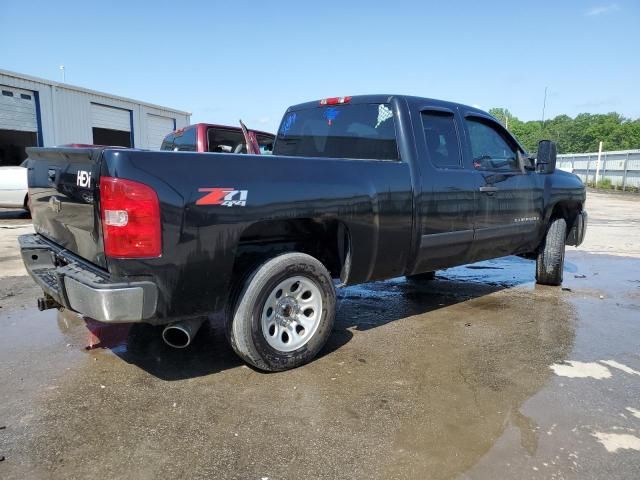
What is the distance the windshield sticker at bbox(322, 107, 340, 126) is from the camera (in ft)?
15.0

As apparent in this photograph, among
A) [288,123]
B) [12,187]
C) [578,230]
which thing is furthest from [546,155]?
[12,187]

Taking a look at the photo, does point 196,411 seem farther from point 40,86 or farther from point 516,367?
point 40,86

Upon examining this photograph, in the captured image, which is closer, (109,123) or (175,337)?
(175,337)

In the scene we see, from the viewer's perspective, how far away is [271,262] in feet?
10.7

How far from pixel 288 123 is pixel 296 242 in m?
1.88

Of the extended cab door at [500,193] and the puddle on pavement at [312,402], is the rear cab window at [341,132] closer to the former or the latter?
the extended cab door at [500,193]

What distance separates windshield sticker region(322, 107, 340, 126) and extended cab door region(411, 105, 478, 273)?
81 cm

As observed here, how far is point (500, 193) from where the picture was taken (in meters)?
4.81

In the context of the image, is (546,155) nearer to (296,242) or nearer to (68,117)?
(296,242)

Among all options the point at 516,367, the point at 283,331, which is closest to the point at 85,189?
the point at 283,331

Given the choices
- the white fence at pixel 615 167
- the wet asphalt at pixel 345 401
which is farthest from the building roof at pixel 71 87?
the white fence at pixel 615 167

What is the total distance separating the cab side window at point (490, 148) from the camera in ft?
15.5

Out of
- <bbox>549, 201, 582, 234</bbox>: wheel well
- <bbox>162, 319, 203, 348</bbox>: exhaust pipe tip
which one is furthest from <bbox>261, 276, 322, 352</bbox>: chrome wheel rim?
<bbox>549, 201, 582, 234</bbox>: wheel well

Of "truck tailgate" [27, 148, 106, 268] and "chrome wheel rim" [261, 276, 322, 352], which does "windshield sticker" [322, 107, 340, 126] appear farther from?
"truck tailgate" [27, 148, 106, 268]
